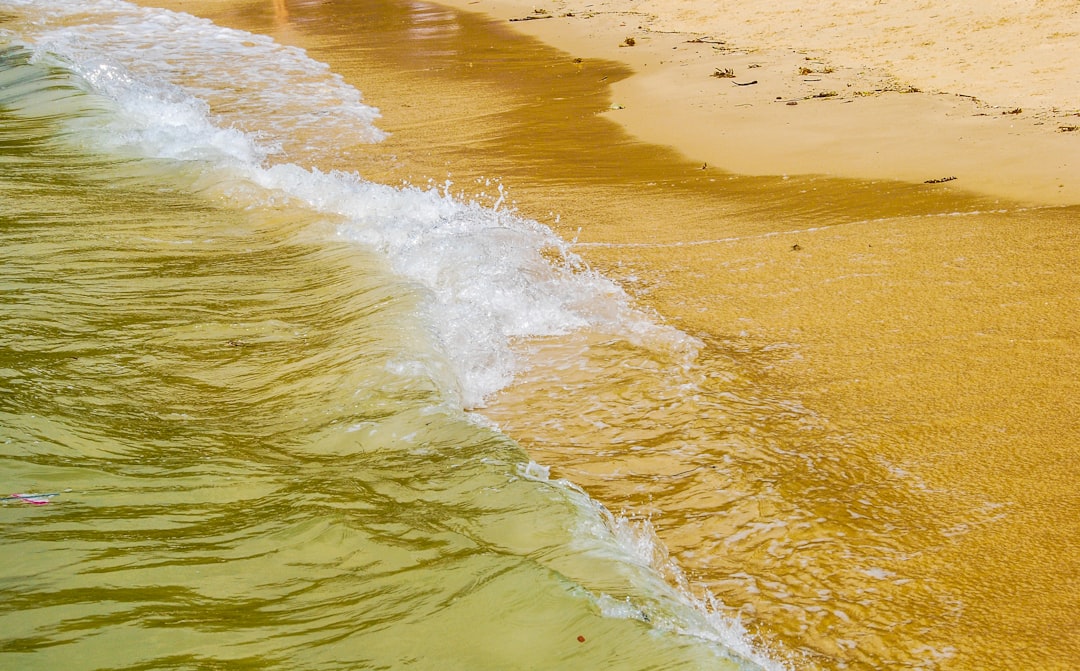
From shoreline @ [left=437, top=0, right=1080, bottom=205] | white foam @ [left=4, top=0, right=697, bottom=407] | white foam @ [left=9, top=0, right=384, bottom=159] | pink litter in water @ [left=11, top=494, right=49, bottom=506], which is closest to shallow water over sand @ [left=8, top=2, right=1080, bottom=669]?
white foam @ [left=4, top=0, right=697, bottom=407]

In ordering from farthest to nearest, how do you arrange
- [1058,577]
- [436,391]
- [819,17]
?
1. [819,17]
2. [436,391]
3. [1058,577]

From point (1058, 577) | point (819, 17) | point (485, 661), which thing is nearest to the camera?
point (485, 661)

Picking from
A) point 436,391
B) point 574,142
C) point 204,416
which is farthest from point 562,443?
point 574,142

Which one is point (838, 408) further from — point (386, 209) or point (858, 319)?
point (386, 209)

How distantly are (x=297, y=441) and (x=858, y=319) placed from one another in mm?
2682

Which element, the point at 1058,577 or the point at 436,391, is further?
the point at 436,391

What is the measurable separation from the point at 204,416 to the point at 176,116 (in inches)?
273

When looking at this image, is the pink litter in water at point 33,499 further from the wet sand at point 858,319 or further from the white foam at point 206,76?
the white foam at point 206,76

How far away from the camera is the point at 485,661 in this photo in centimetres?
220

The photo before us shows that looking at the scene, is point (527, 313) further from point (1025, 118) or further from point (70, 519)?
point (1025, 118)

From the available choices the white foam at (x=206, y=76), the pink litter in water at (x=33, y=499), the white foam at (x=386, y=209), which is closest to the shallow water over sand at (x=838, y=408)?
the white foam at (x=386, y=209)

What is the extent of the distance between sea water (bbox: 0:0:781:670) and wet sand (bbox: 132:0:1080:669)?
0.29 meters

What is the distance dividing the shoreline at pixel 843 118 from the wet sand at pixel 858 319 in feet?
0.11

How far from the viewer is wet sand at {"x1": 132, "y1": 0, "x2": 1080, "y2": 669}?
267 centimetres
